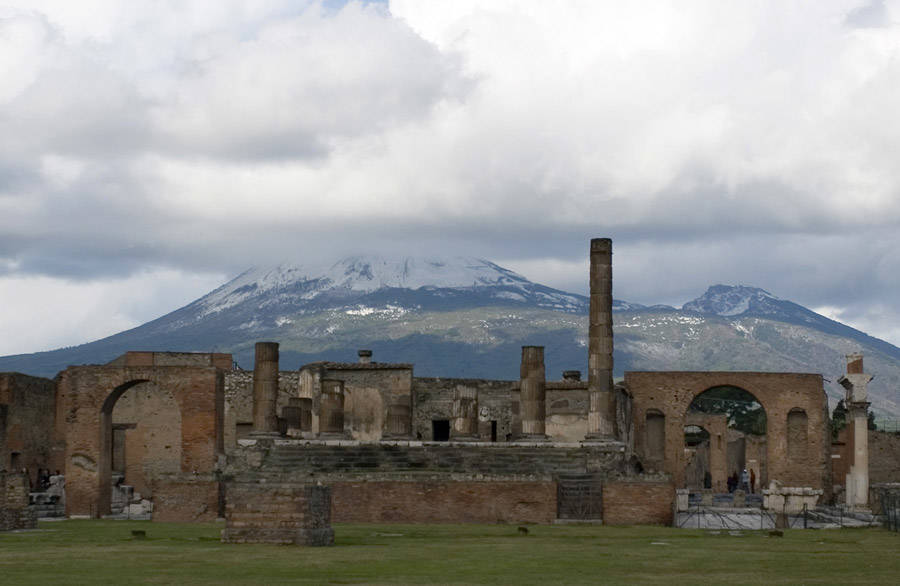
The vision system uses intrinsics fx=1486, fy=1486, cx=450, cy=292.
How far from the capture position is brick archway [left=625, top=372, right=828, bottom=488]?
184ft

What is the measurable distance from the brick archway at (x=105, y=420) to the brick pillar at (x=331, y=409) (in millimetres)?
4068

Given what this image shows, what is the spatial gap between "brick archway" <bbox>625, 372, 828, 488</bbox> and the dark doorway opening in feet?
23.3

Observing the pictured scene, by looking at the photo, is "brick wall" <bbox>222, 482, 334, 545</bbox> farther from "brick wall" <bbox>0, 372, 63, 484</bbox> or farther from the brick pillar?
"brick wall" <bbox>0, 372, 63, 484</bbox>

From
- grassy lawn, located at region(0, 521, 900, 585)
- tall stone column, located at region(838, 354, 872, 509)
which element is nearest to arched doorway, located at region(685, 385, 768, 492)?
tall stone column, located at region(838, 354, 872, 509)

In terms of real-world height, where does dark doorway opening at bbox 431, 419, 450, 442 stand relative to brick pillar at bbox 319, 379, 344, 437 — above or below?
below

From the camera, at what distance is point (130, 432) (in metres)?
54.7

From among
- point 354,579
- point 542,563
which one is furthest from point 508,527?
point 354,579

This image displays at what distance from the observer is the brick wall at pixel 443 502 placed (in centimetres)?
3469

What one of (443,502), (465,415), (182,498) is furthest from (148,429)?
(443,502)

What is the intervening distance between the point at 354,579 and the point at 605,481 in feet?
58.3

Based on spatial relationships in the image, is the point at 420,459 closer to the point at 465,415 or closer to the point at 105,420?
the point at 465,415

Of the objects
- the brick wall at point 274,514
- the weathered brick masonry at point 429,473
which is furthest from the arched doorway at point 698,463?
the brick wall at point 274,514

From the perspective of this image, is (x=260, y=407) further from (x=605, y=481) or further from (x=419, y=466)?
(x=605, y=481)

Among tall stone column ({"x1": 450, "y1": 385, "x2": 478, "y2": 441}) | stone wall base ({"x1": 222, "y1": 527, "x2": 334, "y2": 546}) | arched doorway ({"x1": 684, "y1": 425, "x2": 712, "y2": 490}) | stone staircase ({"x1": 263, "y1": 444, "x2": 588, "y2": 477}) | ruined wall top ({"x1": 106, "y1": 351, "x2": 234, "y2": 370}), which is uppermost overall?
ruined wall top ({"x1": 106, "y1": 351, "x2": 234, "y2": 370})
